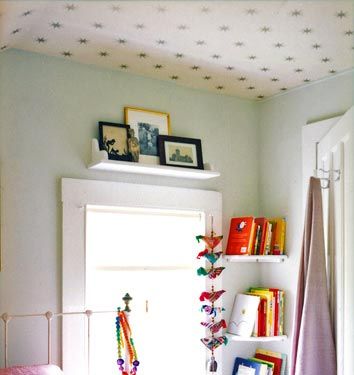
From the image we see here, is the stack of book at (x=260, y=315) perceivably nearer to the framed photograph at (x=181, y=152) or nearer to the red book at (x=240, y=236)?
the red book at (x=240, y=236)

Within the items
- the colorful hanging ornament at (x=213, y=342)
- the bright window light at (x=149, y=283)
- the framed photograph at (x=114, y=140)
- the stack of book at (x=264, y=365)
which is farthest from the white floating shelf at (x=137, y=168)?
the stack of book at (x=264, y=365)

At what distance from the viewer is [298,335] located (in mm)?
2771

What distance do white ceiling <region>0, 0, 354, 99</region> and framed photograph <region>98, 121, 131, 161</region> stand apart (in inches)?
13.2

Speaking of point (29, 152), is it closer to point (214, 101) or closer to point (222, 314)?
point (214, 101)

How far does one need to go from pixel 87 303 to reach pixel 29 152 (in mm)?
855

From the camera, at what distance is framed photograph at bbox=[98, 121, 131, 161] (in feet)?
9.63

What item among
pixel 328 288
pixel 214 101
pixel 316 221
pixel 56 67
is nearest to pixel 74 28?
pixel 56 67

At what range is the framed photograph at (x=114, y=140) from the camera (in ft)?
9.63

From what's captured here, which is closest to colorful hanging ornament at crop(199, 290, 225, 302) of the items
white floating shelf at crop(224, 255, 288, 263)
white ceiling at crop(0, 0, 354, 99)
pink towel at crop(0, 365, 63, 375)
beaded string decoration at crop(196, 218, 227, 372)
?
beaded string decoration at crop(196, 218, 227, 372)

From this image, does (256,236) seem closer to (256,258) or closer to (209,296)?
(256,258)

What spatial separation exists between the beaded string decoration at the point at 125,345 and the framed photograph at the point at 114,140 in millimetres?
805

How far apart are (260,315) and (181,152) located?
107cm

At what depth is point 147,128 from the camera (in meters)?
3.12

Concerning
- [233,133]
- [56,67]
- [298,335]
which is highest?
[56,67]
